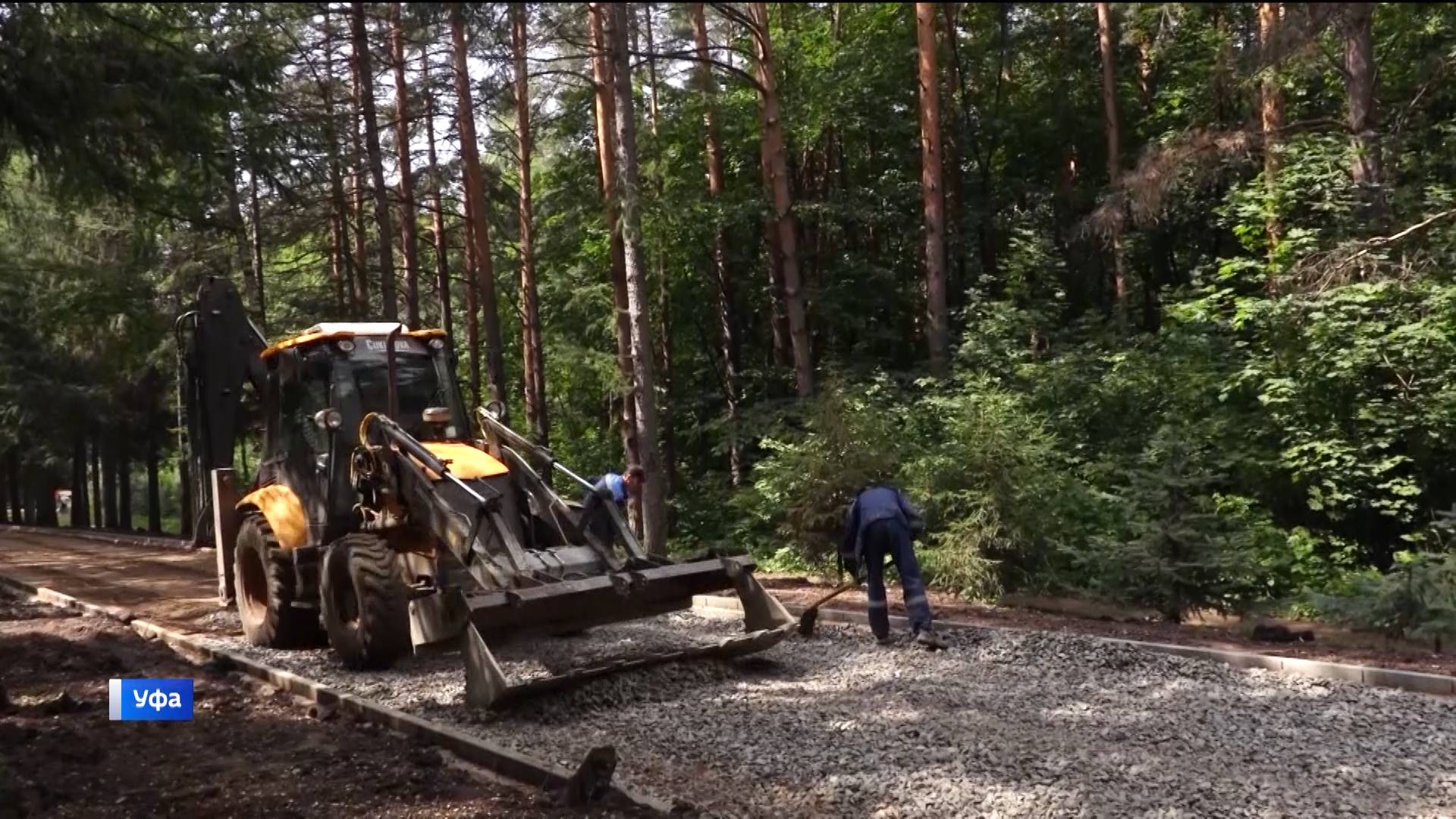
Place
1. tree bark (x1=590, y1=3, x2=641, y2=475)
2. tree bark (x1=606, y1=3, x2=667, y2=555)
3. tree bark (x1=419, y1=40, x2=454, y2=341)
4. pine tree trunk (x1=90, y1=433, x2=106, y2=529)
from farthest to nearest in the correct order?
pine tree trunk (x1=90, y1=433, x2=106, y2=529) < tree bark (x1=419, y1=40, x2=454, y2=341) < tree bark (x1=590, y1=3, x2=641, y2=475) < tree bark (x1=606, y1=3, x2=667, y2=555)

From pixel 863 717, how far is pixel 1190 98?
18440 mm

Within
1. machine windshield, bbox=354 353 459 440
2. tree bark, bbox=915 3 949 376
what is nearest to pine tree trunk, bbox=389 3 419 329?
tree bark, bbox=915 3 949 376

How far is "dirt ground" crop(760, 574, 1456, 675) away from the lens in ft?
27.2

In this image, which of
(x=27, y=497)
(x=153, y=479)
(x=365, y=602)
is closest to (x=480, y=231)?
(x=365, y=602)

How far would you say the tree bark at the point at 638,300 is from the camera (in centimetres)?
1491

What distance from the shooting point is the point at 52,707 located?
26.3 ft

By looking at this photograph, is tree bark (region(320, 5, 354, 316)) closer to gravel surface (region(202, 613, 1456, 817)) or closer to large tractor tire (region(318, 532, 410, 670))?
large tractor tire (region(318, 532, 410, 670))

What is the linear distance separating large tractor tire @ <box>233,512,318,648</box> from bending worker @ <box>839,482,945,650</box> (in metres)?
4.86

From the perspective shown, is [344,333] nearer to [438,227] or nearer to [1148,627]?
[1148,627]

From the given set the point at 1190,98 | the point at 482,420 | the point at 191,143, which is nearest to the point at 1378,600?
the point at 482,420

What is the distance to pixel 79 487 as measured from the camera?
134 feet

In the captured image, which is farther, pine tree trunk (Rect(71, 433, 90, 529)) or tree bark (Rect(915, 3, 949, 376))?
pine tree trunk (Rect(71, 433, 90, 529))

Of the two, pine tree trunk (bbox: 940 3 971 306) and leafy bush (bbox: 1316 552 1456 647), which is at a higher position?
pine tree trunk (bbox: 940 3 971 306)

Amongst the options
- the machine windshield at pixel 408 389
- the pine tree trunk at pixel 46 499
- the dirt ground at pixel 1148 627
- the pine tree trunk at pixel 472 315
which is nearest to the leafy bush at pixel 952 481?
the dirt ground at pixel 1148 627
